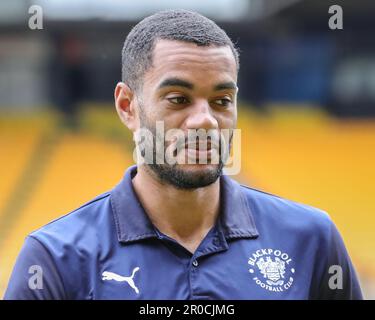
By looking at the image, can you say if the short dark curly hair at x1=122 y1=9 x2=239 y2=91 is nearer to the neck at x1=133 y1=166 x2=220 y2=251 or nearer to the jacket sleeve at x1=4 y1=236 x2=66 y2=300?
the neck at x1=133 y1=166 x2=220 y2=251

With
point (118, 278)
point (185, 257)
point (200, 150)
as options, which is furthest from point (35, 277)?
point (200, 150)

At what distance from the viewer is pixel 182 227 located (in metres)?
1.79

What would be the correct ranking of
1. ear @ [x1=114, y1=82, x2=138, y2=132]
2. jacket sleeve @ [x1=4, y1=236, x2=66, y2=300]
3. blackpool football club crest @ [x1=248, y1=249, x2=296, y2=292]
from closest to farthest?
jacket sleeve @ [x1=4, y1=236, x2=66, y2=300]
blackpool football club crest @ [x1=248, y1=249, x2=296, y2=292]
ear @ [x1=114, y1=82, x2=138, y2=132]

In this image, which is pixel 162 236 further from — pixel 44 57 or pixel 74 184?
pixel 44 57

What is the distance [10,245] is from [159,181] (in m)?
5.75

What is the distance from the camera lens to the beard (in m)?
1.68

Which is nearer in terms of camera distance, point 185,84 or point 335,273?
point 185,84

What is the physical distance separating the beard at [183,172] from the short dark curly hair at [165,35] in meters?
0.12

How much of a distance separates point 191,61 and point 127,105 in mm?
270

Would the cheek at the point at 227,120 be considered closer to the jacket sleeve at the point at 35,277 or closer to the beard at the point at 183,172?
the beard at the point at 183,172

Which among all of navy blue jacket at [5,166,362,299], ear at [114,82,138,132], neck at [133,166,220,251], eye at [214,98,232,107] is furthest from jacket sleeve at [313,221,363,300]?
ear at [114,82,138,132]

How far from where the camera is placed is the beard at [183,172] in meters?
1.68

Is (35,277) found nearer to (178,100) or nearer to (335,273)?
(178,100)
